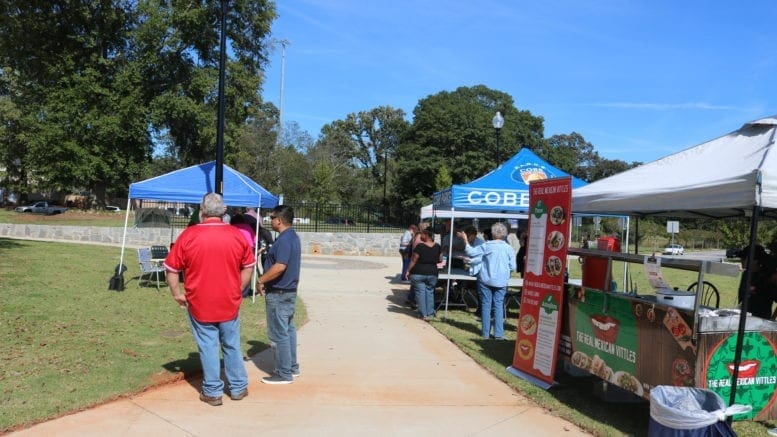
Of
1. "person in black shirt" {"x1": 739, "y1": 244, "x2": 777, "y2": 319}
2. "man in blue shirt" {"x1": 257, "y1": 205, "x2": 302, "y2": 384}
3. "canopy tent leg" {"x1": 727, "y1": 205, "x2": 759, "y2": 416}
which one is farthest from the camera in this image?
"person in black shirt" {"x1": 739, "y1": 244, "x2": 777, "y2": 319}

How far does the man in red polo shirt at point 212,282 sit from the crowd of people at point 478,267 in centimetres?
414

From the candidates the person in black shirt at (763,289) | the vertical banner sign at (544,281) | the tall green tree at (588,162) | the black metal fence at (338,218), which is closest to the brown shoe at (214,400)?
the vertical banner sign at (544,281)

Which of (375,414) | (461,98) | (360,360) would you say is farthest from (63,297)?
(461,98)

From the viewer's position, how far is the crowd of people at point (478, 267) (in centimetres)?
828

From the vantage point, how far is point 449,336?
28.6ft

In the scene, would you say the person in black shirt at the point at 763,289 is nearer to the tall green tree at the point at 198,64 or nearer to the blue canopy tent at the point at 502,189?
the blue canopy tent at the point at 502,189

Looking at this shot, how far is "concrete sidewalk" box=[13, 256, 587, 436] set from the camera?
15.2 feet

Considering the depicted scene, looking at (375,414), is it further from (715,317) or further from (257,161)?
(257,161)

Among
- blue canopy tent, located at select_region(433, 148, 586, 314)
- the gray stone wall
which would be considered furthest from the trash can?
the gray stone wall

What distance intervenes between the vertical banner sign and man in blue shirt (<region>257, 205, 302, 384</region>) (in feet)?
8.54

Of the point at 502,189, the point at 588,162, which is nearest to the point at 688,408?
the point at 502,189

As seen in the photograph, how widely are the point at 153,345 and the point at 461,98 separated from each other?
54.9 m

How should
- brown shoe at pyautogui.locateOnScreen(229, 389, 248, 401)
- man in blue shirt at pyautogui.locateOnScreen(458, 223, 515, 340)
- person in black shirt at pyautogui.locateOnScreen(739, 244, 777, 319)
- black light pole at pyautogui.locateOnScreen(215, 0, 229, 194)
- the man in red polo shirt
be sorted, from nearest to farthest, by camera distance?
the man in red polo shirt < brown shoe at pyautogui.locateOnScreen(229, 389, 248, 401) < person in black shirt at pyautogui.locateOnScreen(739, 244, 777, 319) < man in blue shirt at pyautogui.locateOnScreen(458, 223, 515, 340) < black light pole at pyautogui.locateOnScreen(215, 0, 229, 194)

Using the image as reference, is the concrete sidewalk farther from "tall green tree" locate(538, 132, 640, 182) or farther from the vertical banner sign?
"tall green tree" locate(538, 132, 640, 182)
